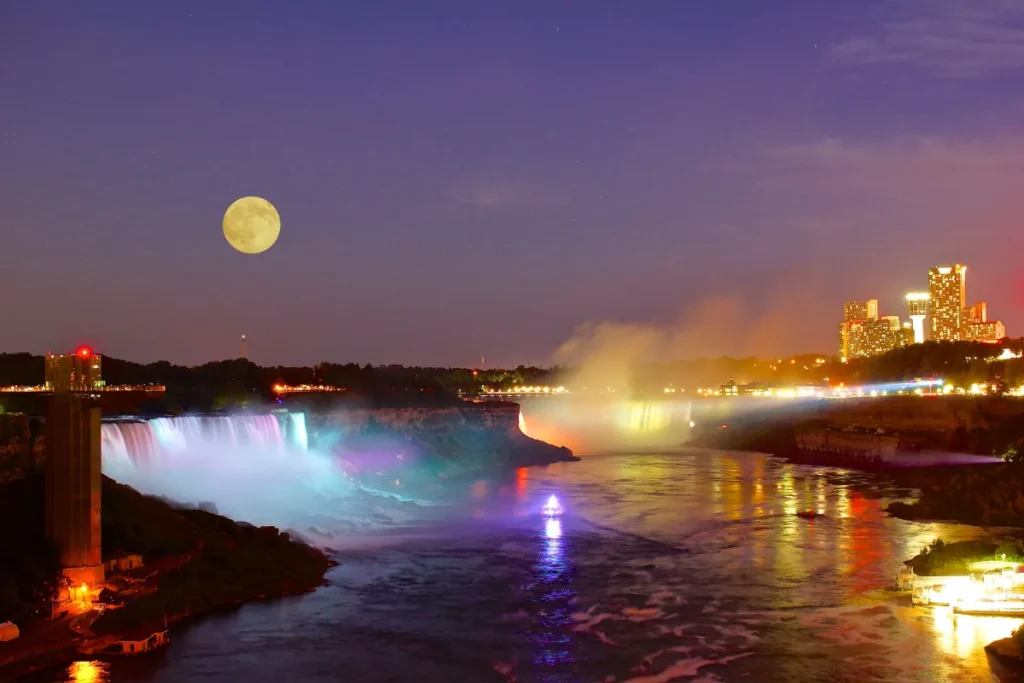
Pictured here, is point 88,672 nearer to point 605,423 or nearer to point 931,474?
point 931,474

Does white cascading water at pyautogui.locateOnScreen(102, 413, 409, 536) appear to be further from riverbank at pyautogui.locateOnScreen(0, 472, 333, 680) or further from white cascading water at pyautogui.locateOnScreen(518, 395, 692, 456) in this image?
white cascading water at pyautogui.locateOnScreen(518, 395, 692, 456)

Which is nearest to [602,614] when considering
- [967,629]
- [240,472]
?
[967,629]

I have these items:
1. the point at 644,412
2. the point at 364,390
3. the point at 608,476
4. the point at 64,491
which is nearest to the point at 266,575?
the point at 64,491

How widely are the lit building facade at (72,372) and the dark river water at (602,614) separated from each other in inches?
314

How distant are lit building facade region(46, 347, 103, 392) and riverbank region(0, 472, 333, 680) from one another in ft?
9.81

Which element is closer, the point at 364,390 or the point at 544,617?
the point at 544,617

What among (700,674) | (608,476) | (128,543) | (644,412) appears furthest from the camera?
(644,412)

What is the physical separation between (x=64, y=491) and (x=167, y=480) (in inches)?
618

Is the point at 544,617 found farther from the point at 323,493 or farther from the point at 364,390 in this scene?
the point at 364,390

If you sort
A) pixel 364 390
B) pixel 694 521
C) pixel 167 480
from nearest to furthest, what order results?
pixel 167 480, pixel 694 521, pixel 364 390

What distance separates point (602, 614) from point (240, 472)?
27931mm

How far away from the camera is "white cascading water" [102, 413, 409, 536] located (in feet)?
138

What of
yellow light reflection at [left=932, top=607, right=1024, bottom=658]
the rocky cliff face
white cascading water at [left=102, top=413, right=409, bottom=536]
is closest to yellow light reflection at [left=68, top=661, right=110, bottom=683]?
the rocky cliff face

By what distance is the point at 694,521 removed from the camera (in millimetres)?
48312
